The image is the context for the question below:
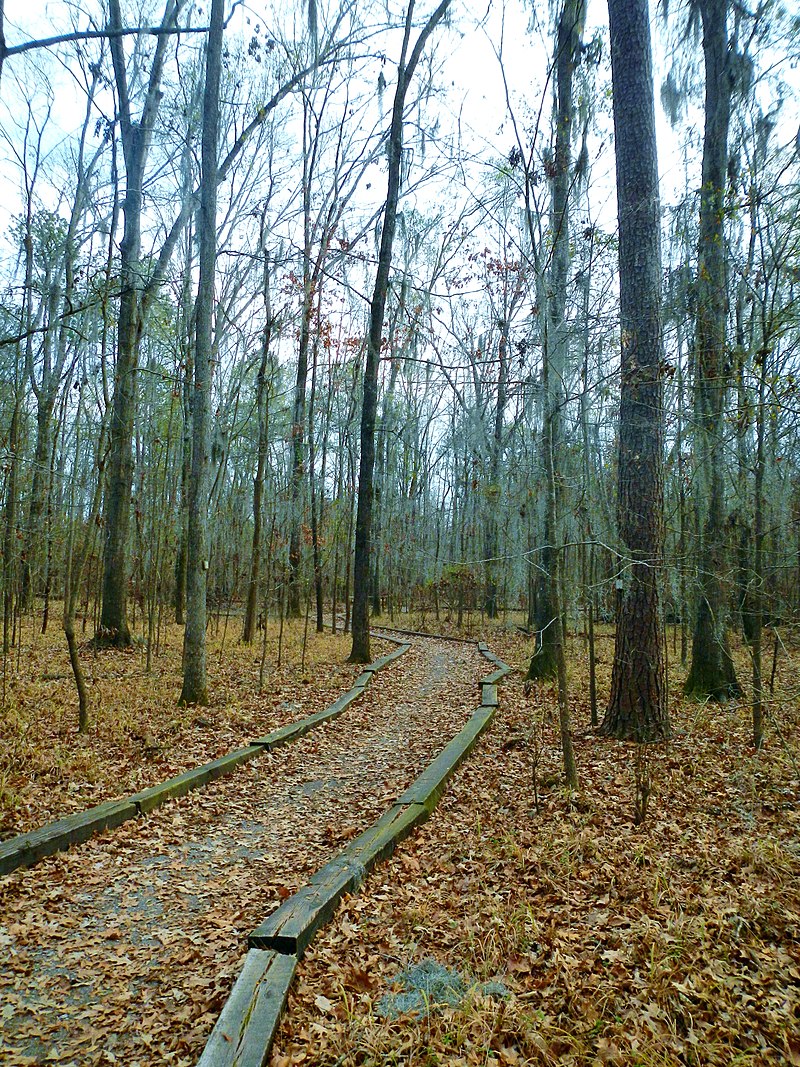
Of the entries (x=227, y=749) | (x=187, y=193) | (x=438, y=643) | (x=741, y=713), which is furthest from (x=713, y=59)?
(x=438, y=643)

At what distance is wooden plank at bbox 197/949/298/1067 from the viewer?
2.55m

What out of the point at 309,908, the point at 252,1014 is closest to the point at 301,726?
the point at 309,908

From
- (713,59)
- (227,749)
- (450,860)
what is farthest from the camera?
(713,59)

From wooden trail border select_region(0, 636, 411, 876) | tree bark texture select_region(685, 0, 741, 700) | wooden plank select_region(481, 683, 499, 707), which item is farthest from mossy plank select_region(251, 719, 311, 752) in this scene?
tree bark texture select_region(685, 0, 741, 700)

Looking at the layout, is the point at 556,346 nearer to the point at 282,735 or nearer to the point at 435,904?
the point at 435,904

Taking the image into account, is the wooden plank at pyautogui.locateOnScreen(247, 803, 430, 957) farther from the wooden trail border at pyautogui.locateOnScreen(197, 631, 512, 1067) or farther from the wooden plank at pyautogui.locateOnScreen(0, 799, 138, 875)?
the wooden plank at pyautogui.locateOnScreen(0, 799, 138, 875)

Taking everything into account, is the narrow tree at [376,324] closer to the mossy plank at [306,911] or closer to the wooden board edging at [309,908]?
the wooden board edging at [309,908]

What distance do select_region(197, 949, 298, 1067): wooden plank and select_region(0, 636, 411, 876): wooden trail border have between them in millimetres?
1988

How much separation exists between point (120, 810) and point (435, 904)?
8.42 feet

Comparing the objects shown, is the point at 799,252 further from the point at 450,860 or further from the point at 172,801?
the point at 172,801

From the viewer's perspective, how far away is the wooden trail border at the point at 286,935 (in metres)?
2.62

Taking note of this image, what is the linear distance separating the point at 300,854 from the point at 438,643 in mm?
12693

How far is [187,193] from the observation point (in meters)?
13.7

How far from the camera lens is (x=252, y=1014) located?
2.78 meters
